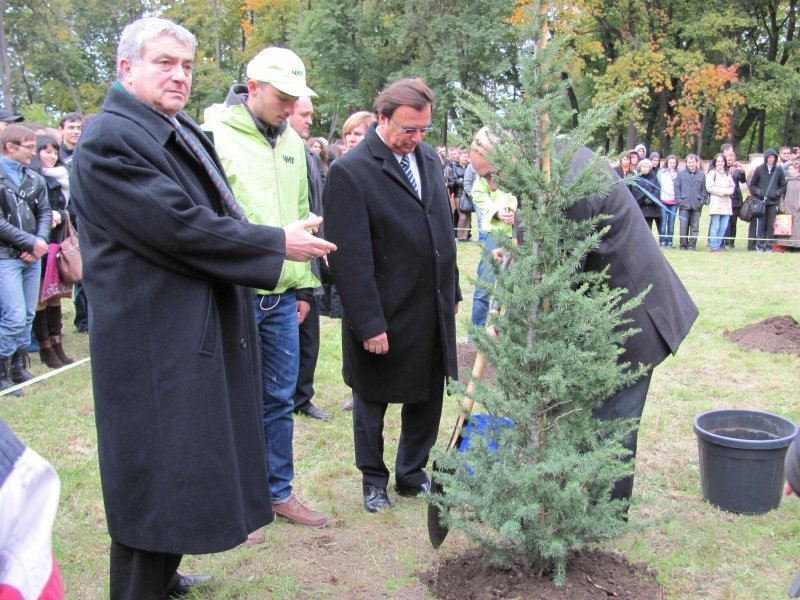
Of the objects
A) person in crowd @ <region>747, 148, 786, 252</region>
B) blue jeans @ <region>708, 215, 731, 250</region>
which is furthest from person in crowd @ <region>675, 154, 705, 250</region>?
person in crowd @ <region>747, 148, 786, 252</region>

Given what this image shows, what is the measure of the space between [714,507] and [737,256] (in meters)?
11.4

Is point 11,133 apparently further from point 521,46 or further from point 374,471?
point 521,46

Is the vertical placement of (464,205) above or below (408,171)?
below

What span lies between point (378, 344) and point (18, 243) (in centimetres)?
382

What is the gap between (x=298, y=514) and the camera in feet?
13.3

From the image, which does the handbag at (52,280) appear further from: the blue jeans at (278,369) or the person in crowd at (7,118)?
the blue jeans at (278,369)

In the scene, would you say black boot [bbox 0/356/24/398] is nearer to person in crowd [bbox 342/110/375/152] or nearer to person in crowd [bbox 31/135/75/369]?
person in crowd [bbox 31/135/75/369]

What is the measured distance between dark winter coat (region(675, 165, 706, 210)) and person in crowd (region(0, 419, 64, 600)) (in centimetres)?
1628

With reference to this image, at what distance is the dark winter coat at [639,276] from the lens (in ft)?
11.0

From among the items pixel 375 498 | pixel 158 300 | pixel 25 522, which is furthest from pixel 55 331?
pixel 25 522

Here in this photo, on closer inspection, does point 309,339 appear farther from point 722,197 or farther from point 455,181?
point 722,197

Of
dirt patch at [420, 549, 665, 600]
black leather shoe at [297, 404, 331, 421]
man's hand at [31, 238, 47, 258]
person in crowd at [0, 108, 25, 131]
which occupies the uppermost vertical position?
person in crowd at [0, 108, 25, 131]

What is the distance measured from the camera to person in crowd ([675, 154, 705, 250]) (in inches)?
630

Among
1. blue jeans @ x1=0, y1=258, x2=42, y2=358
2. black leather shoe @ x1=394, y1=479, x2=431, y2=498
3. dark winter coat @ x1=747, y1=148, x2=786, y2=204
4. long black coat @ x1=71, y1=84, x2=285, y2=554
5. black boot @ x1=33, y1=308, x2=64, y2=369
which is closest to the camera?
long black coat @ x1=71, y1=84, x2=285, y2=554
